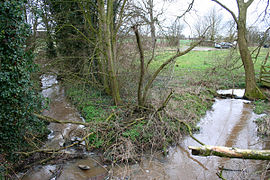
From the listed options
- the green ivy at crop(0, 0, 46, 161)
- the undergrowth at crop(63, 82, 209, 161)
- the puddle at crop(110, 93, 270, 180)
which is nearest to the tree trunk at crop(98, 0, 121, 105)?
the undergrowth at crop(63, 82, 209, 161)

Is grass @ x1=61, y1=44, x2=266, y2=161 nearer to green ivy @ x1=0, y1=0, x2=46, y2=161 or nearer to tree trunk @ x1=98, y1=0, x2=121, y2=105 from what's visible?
tree trunk @ x1=98, y1=0, x2=121, y2=105

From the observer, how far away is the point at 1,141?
5891 mm

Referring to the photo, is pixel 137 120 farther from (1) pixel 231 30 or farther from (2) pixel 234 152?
(1) pixel 231 30

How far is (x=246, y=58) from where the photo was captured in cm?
1272

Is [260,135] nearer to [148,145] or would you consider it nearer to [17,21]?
[148,145]

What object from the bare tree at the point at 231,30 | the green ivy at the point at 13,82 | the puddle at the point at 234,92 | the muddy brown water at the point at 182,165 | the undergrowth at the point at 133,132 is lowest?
the muddy brown water at the point at 182,165

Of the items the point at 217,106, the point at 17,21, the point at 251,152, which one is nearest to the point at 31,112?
the point at 17,21

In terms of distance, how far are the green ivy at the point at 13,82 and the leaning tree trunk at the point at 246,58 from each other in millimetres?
11680

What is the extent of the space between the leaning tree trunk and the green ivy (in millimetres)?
11680

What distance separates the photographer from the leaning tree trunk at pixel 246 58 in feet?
40.4

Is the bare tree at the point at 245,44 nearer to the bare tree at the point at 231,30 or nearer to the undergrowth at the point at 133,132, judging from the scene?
the bare tree at the point at 231,30

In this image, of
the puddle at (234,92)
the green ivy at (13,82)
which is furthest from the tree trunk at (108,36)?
the puddle at (234,92)

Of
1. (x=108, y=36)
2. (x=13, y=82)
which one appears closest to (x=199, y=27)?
(x=108, y=36)

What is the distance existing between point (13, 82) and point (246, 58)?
41.3 feet
